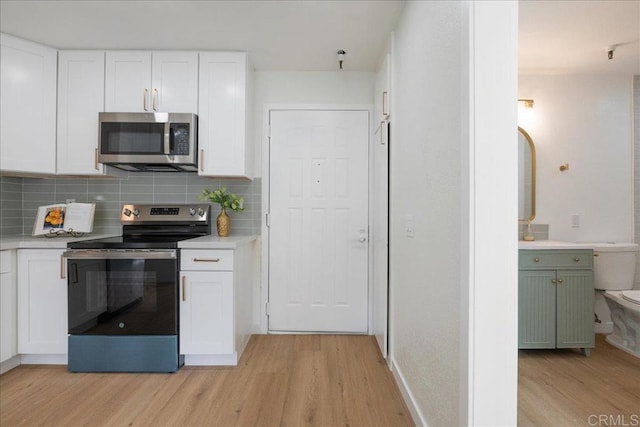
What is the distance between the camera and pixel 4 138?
2.43 metres

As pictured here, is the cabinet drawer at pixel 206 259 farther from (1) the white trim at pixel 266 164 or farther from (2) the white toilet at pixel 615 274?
(2) the white toilet at pixel 615 274

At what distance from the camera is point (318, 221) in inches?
121

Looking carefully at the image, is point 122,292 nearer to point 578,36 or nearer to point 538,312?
point 538,312

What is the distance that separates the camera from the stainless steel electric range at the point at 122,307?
7.63 feet

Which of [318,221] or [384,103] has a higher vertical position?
[384,103]

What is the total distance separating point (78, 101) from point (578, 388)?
13.5 feet

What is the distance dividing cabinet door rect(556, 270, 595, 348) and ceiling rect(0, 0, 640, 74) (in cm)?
176

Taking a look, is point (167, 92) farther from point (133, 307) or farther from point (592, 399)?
point (592, 399)

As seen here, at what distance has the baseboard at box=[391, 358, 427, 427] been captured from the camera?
→ 1.70m

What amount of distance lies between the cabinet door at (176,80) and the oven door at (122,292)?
1.17 m

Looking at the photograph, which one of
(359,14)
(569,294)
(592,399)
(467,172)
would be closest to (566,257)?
(569,294)

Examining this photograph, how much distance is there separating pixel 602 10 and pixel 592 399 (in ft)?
7.95

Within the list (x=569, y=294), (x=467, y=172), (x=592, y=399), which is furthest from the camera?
(x=569, y=294)

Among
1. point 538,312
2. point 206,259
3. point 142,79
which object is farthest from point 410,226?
point 142,79
